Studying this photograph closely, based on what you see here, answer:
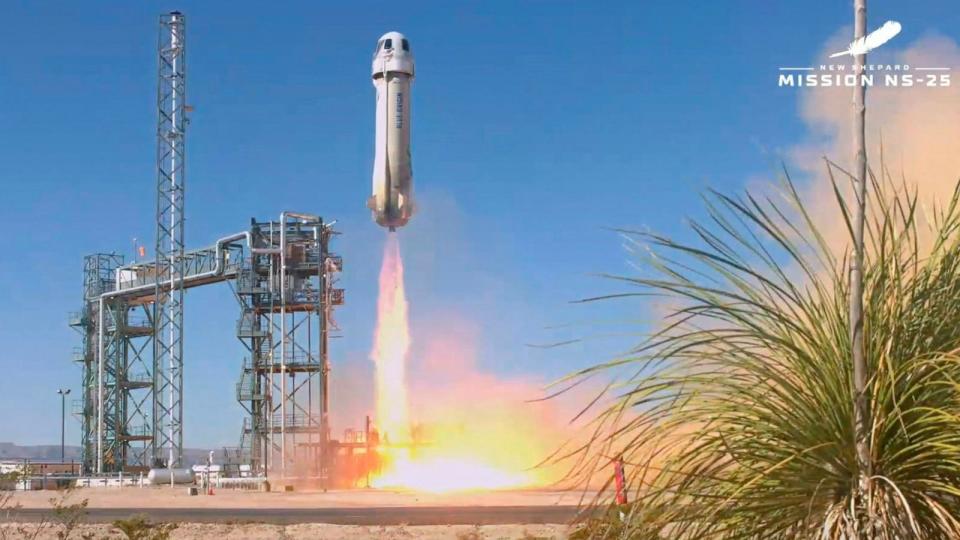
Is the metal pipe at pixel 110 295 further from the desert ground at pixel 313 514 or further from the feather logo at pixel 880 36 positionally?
the feather logo at pixel 880 36

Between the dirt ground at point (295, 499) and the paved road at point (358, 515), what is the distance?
2.19 meters

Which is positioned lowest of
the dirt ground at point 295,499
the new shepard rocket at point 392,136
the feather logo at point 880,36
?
the dirt ground at point 295,499

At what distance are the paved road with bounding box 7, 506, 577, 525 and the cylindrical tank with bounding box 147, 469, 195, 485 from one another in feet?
75.8

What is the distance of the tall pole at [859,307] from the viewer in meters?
5.39

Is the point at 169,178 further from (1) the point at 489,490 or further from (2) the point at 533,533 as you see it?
(2) the point at 533,533

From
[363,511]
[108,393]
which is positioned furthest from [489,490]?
[108,393]

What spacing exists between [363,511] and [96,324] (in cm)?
4953

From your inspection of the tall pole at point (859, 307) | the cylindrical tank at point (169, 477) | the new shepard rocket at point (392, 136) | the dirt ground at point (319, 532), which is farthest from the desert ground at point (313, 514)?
the tall pole at point (859, 307)

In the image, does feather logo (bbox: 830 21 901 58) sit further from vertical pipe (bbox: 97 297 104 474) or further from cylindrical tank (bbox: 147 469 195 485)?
vertical pipe (bbox: 97 297 104 474)

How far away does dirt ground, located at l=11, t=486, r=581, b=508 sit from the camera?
4562cm

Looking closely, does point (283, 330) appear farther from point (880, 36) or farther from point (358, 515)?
point (880, 36)

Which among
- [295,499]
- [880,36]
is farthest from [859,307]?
[295,499]

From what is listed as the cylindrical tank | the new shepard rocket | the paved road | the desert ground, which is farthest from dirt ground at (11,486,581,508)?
the new shepard rocket

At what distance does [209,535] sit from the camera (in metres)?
31.3
